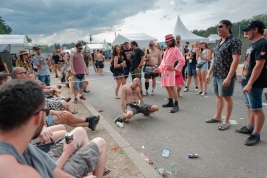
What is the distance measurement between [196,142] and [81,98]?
4.77 metres

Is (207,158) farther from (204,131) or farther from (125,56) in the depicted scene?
(125,56)

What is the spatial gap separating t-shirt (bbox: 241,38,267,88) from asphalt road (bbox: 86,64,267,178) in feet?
3.31

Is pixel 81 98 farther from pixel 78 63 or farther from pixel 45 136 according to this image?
pixel 45 136

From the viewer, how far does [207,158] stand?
3.12 meters

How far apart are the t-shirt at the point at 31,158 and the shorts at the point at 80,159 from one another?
0.55 metres

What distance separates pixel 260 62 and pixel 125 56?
472 centimetres

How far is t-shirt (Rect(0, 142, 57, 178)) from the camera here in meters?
1.05

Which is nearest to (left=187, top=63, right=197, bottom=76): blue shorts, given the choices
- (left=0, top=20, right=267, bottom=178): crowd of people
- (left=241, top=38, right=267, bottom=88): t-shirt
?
(left=0, top=20, right=267, bottom=178): crowd of people

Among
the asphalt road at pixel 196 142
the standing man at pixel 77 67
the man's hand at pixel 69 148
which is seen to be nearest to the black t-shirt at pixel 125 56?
the standing man at pixel 77 67

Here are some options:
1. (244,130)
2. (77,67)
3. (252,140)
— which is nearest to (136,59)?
(77,67)

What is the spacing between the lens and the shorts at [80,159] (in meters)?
2.07

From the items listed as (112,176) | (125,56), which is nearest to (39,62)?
(125,56)

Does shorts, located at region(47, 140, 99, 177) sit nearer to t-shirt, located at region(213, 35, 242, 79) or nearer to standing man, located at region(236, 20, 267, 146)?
standing man, located at region(236, 20, 267, 146)

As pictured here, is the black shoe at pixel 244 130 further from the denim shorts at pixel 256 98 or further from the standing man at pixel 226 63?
the denim shorts at pixel 256 98
